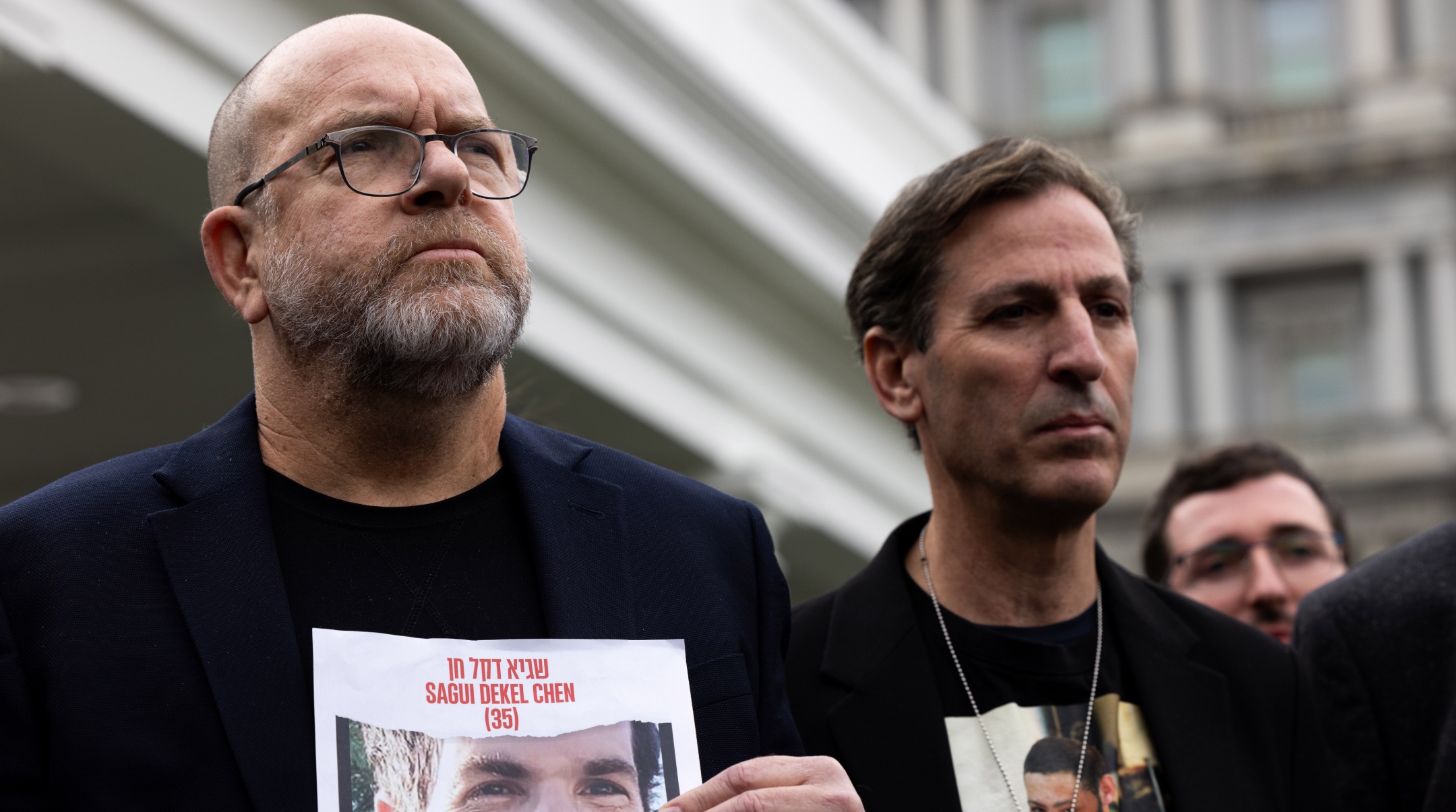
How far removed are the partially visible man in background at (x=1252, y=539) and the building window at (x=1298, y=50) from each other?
2924 cm

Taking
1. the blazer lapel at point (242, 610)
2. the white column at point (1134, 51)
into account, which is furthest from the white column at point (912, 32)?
the blazer lapel at point (242, 610)

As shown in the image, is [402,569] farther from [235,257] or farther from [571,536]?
[235,257]

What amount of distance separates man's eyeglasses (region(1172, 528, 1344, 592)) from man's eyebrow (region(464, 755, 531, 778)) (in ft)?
7.85

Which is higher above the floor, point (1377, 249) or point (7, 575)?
point (1377, 249)

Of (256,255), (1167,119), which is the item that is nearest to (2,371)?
(256,255)

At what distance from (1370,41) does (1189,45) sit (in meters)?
3.34

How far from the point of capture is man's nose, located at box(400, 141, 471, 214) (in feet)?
6.56

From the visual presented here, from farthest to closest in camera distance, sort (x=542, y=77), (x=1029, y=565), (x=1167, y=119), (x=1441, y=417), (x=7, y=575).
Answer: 1. (x=1167, y=119)
2. (x=1441, y=417)
3. (x=542, y=77)
4. (x=1029, y=565)
5. (x=7, y=575)

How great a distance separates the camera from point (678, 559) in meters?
2.13

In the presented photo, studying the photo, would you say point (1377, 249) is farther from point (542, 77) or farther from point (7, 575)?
point (7, 575)

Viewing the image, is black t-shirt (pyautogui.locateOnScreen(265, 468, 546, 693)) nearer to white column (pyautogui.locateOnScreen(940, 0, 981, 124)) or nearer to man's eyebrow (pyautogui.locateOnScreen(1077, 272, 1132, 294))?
man's eyebrow (pyautogui.locateOnScreen(1077, 272, 1132, 294))

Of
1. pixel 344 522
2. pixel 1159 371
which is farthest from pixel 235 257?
pixel 1159 371

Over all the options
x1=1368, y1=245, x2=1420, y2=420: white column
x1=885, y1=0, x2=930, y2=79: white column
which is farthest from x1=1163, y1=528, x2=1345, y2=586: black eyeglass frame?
x1=885, y1=0, x2=930, y2=79: white column

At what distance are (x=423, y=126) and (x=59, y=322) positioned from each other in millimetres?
4979
